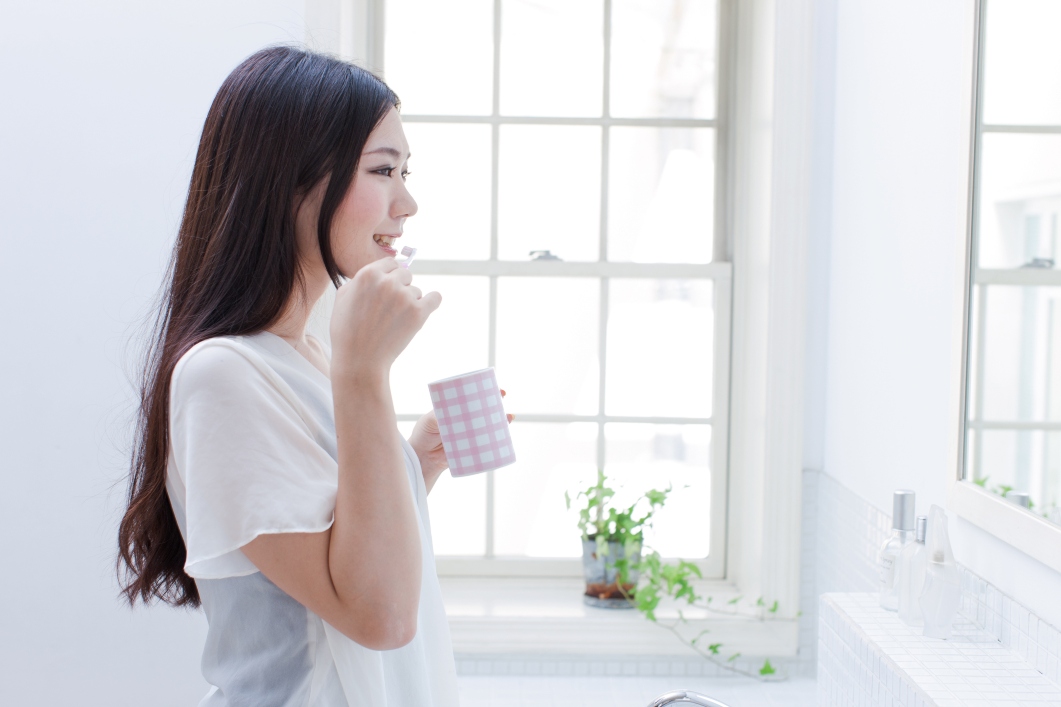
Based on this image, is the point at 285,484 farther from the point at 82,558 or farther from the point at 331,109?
the point at 82,558

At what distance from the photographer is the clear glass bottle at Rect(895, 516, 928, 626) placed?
117 centimetres

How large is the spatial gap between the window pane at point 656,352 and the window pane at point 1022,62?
3.53 ft

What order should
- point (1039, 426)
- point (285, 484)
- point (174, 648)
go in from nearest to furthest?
1. point (285, 484)
2. point (1039, 426)
3. point (174, 648)

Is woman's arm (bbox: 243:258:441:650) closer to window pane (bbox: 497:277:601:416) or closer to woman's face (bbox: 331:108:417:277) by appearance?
woman's face (bbox: 331:108:417:277)

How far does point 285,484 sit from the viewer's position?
77cm

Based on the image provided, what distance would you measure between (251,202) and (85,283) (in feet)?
3.92

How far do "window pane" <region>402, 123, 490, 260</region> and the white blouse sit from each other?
1323 millimetres

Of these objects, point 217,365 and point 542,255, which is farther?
point 542,255

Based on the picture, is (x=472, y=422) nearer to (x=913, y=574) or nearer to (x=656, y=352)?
(x=913, y=574)

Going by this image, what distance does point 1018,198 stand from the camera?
1104 mm

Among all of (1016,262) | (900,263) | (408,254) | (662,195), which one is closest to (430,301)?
(408,254)

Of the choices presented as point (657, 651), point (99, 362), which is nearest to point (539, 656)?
point (657, 651)

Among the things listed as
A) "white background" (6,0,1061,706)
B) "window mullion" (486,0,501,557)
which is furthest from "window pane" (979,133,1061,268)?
"window mullion" (486,0,501,557)

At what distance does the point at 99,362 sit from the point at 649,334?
1240mm
